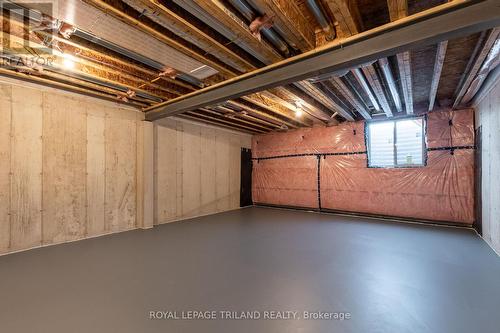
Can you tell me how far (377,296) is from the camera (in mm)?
1856

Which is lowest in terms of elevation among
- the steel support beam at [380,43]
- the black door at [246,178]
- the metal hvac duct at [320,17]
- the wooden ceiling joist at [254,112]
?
the black door at [246,178]

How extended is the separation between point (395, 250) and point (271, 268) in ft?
5.92

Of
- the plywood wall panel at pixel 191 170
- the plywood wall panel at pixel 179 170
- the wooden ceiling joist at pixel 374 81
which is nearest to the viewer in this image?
the wooden ceiling joist at pixel 374 81

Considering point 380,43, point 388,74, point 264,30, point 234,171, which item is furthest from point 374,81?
point 234,171

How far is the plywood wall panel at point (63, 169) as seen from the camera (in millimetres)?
3186

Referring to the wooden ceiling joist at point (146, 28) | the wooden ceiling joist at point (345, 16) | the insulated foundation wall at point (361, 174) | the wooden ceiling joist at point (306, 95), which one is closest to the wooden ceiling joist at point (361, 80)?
the wooden ceiling joist at point (306, 95)

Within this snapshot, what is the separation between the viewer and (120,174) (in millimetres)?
3971

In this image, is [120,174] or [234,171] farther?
[234,171]

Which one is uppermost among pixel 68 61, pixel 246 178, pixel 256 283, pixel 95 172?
pixel 68 61

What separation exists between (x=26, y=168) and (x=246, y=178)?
4.96m

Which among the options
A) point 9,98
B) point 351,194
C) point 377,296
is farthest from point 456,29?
point 9,98

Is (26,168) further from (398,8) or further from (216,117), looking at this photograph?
(398,8)

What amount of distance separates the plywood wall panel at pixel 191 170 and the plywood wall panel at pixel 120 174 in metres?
1.16

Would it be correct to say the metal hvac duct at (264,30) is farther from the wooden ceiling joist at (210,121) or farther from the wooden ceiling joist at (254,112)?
the wooden ceiling joist at (210,121)
